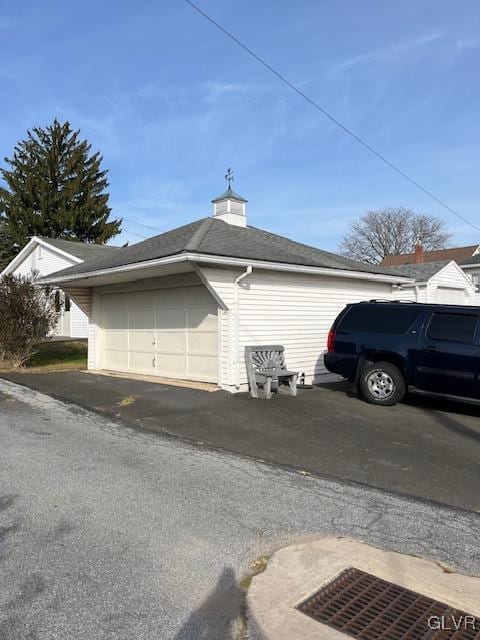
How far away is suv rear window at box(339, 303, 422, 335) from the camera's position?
8820 mm

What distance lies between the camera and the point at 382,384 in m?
8.88

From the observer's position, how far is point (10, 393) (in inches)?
412

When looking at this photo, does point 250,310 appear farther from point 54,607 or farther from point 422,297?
point 422,297

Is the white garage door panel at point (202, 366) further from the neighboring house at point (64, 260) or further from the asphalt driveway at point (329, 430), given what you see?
the neighboring house at point (64, 260)

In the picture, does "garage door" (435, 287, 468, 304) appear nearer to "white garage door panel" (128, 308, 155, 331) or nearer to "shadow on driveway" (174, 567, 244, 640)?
"white garage door panel" (128, 308, 155, 331)

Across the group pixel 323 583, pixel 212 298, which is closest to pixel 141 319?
pixel 212 298

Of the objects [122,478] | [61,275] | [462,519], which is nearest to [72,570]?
[122,478]

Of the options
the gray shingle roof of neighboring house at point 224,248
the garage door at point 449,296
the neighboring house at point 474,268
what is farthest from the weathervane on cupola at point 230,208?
the neighboring house at point 474,268

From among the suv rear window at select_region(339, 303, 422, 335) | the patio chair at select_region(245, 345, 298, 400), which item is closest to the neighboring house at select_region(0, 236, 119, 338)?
the patio chair at select_region(245, 345, 298, 400)

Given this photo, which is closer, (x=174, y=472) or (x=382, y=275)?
(x=174, y=472)

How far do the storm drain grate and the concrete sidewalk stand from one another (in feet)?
0.05

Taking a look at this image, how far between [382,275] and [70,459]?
972 centimetres

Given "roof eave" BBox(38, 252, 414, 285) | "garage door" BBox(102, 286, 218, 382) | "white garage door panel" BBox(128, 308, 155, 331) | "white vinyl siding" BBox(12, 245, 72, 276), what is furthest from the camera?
"white vinyl siding" BBox(12, 245, 72, 276)

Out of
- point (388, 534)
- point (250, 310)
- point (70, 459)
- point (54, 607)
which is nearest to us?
point (54, 607)
